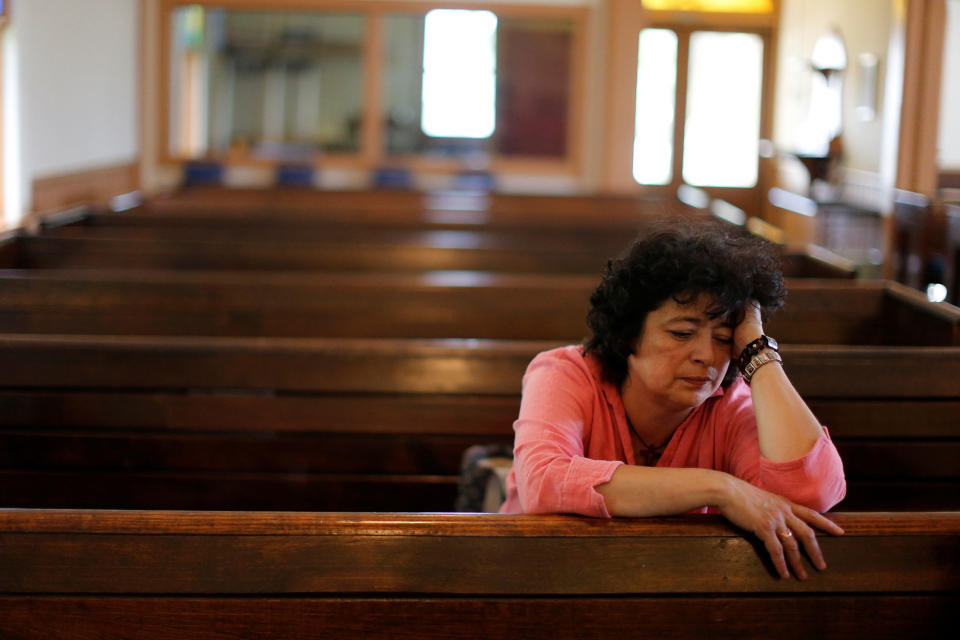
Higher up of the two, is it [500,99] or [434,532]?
[500,99]

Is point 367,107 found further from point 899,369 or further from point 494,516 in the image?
point 494,516

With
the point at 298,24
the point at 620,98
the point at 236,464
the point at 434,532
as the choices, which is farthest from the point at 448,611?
the point at 298,24

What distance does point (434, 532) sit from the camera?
1317mm

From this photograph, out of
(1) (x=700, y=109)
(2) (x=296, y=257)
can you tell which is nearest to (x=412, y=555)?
(2) (x=296, y=257)

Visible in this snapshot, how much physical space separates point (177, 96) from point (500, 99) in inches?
109

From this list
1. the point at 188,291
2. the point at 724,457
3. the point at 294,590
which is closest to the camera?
the point at 294,590

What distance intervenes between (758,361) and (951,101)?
28.1ft

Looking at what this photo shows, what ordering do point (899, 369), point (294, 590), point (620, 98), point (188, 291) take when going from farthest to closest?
point (620, 98), point (188, 291), point (899, 369), point (294, 590)

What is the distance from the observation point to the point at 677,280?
155cm

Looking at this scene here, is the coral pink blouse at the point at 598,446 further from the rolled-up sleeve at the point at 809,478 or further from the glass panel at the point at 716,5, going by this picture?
the glass panel at the point at 716,5

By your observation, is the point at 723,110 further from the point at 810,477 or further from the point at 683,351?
the point at 810,477

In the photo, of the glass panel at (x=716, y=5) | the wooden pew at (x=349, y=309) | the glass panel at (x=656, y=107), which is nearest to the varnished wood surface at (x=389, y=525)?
the wooden pew at (x=349, y=309)

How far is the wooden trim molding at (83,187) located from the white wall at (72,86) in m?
0.06

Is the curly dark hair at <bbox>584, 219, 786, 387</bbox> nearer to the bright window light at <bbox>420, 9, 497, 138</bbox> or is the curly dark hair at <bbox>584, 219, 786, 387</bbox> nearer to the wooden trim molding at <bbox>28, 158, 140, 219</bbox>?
the wooden trim molding at <bbox>28, 158, 140, 219</bbox>
